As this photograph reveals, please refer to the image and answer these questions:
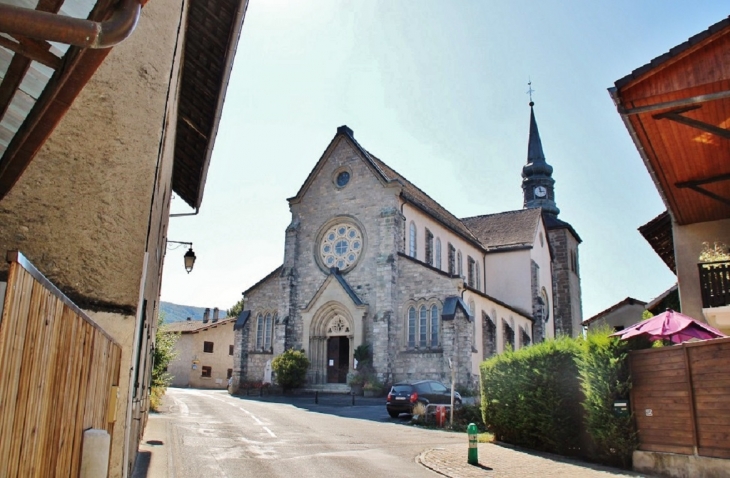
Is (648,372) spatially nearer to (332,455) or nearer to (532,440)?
(532,440)

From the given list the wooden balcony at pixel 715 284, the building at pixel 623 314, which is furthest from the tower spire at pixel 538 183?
the wooden balcony at pixel 715 284

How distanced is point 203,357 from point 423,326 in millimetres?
29207

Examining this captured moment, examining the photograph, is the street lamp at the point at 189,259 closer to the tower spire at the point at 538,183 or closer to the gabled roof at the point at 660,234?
the gabled roof at the point at 660,234

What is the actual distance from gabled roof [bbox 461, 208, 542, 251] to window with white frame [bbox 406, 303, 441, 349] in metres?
14.4

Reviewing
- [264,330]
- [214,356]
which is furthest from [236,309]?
[264,330]

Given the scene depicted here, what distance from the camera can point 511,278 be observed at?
42688 mm

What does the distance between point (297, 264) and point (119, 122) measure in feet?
95.2

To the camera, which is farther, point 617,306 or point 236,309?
point 236,309

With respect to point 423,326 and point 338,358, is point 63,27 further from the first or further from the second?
point 338,358

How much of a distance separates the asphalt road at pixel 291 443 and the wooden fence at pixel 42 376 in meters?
6.44

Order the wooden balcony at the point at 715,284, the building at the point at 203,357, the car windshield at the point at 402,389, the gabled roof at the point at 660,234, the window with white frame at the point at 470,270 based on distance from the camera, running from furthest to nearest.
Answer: the building at the point at 203,357 < the window with white frame at the point at 470,270 < the car windshield at the point at 402,389 < the gabled roof at the point at 660,234 < the wooden balcony at the point at 715,284

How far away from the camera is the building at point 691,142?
10.3 metres

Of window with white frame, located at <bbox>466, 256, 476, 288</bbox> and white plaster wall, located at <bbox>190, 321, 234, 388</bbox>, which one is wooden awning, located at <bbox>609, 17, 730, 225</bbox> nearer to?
window with white frame, located at <bbox>466, 256, 476, 288</bbox>

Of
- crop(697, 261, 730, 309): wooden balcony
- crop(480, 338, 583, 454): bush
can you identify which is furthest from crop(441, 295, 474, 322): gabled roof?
crop(697, 261, 730, 309): wooden balcony
